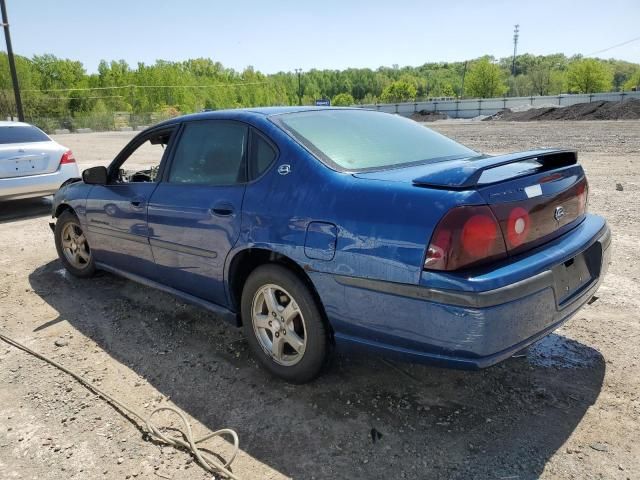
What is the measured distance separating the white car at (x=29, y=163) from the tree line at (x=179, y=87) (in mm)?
52140

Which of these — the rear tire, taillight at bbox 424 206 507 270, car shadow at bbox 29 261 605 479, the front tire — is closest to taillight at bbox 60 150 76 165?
the rear tire

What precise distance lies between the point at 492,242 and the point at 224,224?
159 centimetres

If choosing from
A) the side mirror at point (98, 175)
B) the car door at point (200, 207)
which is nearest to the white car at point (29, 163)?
the side mirror at point (98, 175)

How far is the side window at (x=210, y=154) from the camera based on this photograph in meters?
3.20

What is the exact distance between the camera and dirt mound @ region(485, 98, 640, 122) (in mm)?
32219

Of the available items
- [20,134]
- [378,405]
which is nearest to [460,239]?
[378,405]

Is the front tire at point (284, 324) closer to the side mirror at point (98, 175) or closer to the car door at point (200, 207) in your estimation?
the car door at point (200, 207)

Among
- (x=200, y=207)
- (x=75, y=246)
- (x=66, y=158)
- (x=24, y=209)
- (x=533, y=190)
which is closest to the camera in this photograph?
(x=533, y=190)

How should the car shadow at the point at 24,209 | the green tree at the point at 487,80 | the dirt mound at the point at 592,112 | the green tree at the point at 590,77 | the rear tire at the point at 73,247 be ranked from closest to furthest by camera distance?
the rear tire at the point at 73,247 → the car shadow at the point at 24,209 → the dirt mound at the point at 592,112 → the green tree at the point at 590,77 → the green tree at the point at 487,80

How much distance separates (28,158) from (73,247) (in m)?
3.68

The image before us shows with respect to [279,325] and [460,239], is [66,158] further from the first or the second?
[460,239]

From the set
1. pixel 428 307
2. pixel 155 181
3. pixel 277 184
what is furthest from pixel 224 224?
pixel 428 307

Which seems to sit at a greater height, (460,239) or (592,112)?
(460,239)

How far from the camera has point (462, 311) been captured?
7.11 ft
